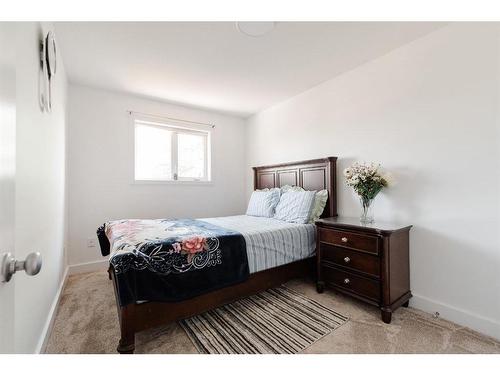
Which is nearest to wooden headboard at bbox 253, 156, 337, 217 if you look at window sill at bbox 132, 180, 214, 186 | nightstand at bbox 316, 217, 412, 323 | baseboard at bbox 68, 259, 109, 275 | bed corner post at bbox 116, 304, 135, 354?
nightstand at bbox 316, 217, 412, 323

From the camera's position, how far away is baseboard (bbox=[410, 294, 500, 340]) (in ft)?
5.27

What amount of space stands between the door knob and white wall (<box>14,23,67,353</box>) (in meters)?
0.70

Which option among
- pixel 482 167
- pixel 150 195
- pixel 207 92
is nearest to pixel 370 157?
pixel 482 167

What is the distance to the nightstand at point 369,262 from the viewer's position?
1.78 metres

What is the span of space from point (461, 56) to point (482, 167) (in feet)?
2.95

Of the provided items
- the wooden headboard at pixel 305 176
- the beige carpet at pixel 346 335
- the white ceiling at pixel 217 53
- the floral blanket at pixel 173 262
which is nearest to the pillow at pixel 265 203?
the wooden headboard at pixel 305 176

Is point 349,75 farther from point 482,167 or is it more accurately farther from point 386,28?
point 482,167

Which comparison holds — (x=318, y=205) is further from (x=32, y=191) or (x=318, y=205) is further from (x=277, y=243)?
(x=32, y=191)

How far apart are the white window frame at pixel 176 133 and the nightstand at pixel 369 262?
2.34 meters

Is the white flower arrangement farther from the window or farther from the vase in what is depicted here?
the window

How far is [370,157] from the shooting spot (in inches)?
92.9

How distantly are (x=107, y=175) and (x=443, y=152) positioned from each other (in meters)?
3.75

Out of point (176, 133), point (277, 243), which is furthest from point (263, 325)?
point (176, 133)

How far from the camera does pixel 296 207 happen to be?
2.66 m
